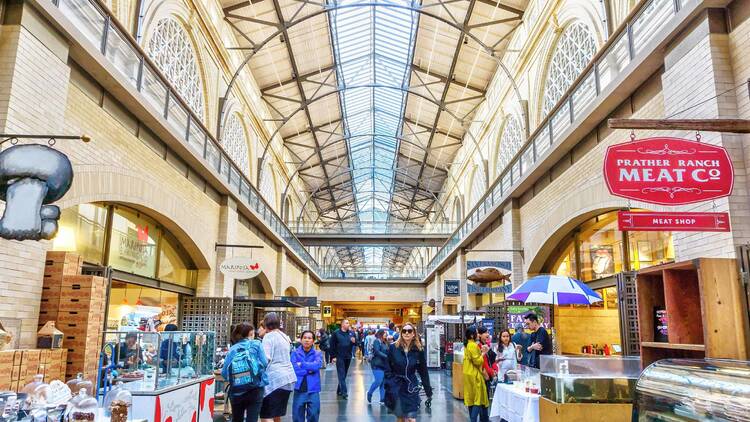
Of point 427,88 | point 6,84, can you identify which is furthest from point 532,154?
point 6,84

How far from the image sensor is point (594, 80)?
10.9 meters

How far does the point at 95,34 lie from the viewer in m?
8.88

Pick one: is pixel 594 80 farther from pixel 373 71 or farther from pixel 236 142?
pixel 373 71

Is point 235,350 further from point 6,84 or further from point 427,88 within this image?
point 427,88

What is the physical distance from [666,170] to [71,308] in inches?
295

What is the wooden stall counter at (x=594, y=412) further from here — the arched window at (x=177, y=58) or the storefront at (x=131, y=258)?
the arched window at (x=177, y=58)

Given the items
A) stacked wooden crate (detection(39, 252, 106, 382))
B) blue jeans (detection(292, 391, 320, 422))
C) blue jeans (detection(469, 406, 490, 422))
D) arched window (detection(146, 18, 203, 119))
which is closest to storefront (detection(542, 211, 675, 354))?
blue jeans (detection(469, 406, 490, 422))

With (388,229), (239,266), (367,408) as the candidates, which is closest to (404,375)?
(367,408)

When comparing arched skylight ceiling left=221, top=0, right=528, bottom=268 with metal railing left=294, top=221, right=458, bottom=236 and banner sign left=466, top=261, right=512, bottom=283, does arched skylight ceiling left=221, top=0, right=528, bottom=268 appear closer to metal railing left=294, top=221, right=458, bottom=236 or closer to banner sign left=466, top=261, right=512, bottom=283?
metal railing left=294, top=221, right=458, bottom=236

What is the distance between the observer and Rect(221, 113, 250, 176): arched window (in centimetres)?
1914

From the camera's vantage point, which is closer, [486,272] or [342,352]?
[342,352]

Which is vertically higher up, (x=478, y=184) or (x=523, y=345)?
(x=478, y=184)

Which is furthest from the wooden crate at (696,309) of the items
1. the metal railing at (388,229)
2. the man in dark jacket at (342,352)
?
the metal railing at (388,229)

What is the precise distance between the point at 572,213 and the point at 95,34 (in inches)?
374
